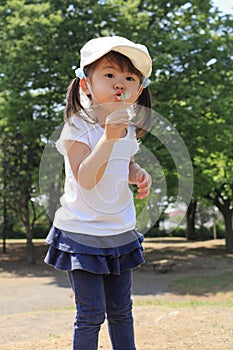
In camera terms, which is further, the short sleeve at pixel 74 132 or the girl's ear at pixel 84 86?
the girl's ear at pixel 84 86

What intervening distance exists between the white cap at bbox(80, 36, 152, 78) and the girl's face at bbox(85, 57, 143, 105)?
48 millimetres

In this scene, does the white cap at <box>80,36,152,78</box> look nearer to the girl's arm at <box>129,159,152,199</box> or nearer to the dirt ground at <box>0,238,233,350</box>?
the girl's arm at <box>129,159,152,199</box>

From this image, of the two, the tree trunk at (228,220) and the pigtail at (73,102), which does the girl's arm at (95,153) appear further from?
the tree trunk at (228,220)

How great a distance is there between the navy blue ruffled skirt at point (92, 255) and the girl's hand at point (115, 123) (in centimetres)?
57

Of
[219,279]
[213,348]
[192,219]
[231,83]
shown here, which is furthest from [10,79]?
[192,219]

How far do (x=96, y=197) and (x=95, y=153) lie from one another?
33 cm

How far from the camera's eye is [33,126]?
14.5 m

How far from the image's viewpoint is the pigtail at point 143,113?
2320 millimetres

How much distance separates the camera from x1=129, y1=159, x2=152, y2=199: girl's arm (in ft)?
7.25

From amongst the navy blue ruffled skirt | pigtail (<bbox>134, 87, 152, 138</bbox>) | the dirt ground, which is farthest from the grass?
pigtail (<bbox>134, 87, 152, 138</bbox>)

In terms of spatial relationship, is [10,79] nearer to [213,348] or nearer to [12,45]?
[12,45]

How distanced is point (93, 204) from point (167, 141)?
0.51m

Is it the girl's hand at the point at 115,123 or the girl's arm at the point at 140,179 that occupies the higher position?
the girl's hand at the point at 115,123

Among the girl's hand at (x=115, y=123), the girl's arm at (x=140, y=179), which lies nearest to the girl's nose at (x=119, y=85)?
the girl's hand at (x=115, y=123)
